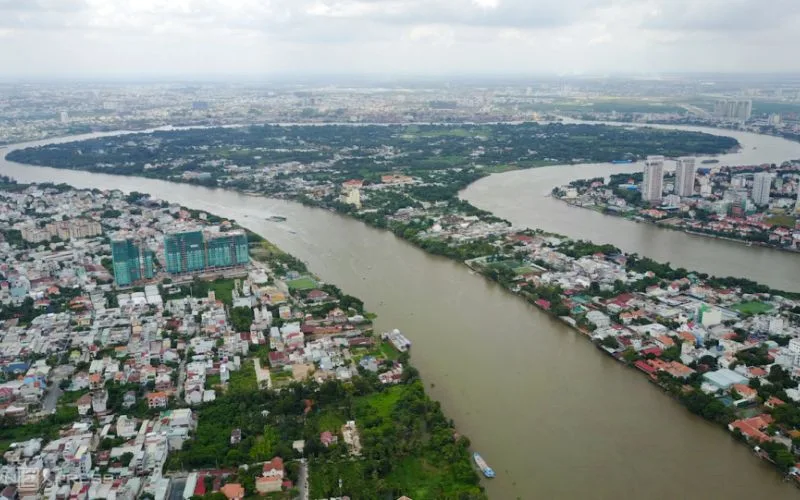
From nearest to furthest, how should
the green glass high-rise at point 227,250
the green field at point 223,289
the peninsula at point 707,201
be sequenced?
the green field at point 223,289
the green glass high-rise at point 227,250
the peninsula at point 707,201

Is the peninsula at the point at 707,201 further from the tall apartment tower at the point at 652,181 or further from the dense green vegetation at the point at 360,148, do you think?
the dense green vegetation at the point at 360,148

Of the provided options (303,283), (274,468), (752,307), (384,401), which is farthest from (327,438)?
(752,307)

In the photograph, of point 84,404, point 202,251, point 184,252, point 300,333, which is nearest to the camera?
point 84,404

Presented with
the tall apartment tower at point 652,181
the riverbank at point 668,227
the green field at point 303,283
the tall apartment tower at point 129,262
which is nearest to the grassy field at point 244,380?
the green field at point 303,283

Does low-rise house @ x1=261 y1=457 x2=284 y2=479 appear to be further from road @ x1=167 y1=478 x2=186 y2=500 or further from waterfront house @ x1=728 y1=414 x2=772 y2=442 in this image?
waterfront house @ x1=728 y1=414 x2=772 y2=442

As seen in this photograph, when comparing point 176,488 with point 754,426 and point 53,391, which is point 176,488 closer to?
point 53,391

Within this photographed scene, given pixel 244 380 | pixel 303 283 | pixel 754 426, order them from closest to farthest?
pixel 754 426, pixel 244 380, pixel 303 283
